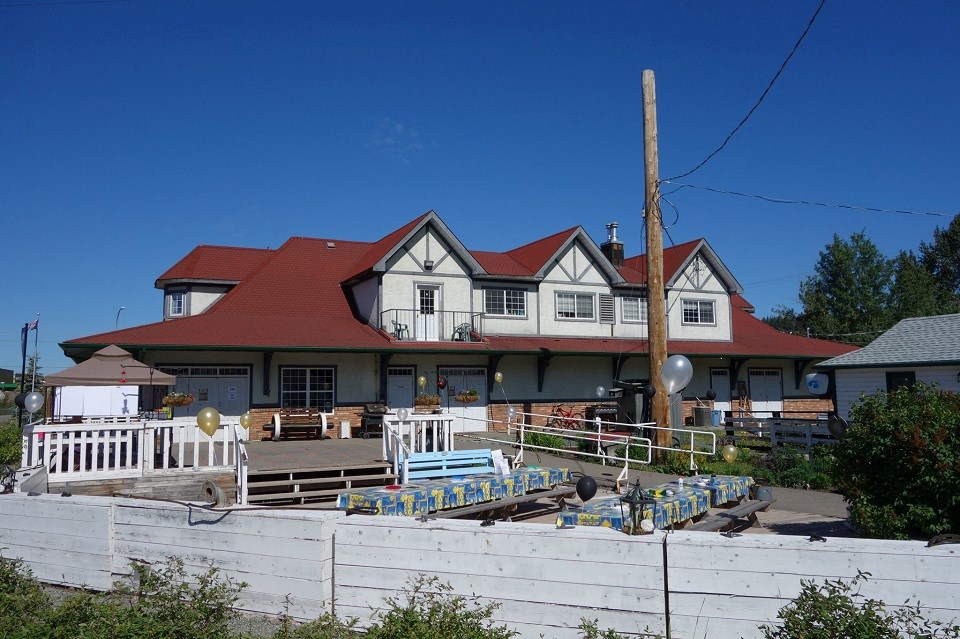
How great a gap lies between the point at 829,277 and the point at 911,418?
2478 inches

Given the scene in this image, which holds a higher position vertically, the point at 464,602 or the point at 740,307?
the point at 740,307

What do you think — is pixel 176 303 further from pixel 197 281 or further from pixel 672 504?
pixel 672 504

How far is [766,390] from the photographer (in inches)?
1212

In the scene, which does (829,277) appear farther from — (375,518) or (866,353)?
(375,518)

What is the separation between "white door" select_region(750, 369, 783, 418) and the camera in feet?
100

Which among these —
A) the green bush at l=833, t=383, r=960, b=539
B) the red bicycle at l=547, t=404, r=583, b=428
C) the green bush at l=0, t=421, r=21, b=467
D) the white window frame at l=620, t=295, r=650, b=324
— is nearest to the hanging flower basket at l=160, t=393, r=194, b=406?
the green bush at l=0, t=421, r=21, b=467

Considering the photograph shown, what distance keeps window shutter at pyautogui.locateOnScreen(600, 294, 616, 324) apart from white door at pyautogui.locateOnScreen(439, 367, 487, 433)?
576 cm

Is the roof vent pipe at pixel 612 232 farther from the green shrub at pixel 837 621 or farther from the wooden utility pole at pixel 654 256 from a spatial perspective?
the green shrub at pixel 837 621

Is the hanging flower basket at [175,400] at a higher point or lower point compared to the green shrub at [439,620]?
higher

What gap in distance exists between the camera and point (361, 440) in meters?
21.6

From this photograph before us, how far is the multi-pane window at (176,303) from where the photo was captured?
27141mm

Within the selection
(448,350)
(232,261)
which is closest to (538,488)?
(448,350)

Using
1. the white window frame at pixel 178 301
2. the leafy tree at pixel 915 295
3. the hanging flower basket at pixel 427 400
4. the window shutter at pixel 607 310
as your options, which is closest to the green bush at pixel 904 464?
the hanging flower basket at pixel 427 400

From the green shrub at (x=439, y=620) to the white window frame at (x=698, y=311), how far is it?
84.2 feet
